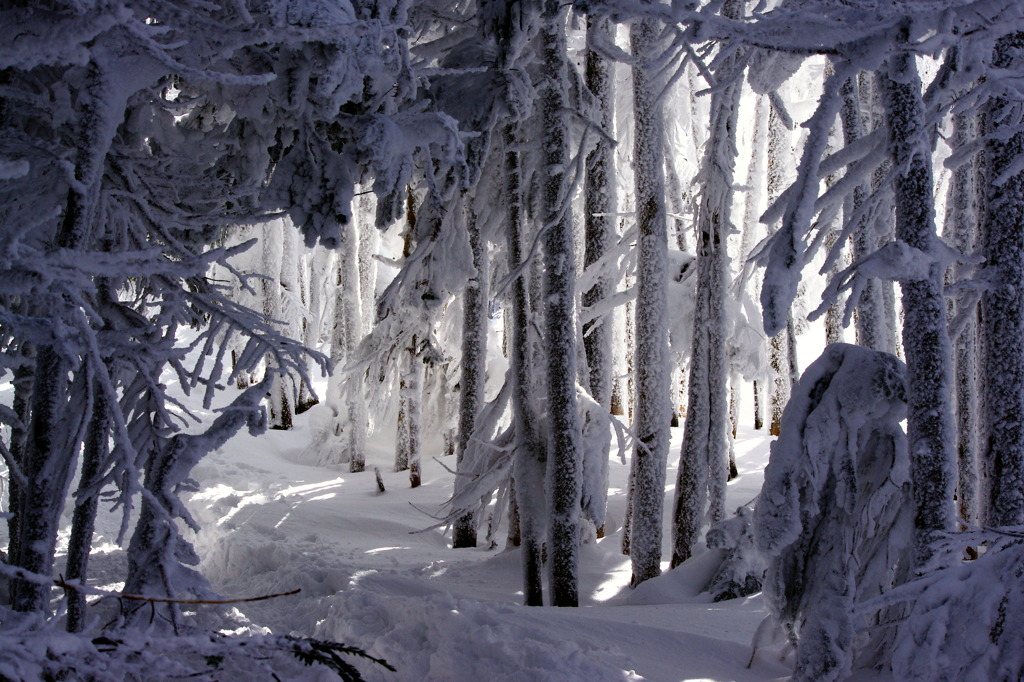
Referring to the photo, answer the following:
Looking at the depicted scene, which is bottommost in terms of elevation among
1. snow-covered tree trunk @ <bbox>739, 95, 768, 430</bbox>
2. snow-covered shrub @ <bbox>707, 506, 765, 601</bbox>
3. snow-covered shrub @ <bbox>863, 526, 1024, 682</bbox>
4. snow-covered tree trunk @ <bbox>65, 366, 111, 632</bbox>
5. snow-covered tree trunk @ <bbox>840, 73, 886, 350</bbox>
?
snow-covered shrub @ <bbox>707, 506, 765, 601</bbox>

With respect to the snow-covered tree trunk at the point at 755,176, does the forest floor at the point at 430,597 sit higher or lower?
lower

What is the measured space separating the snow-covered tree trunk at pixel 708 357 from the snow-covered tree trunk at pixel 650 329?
0.61 meters

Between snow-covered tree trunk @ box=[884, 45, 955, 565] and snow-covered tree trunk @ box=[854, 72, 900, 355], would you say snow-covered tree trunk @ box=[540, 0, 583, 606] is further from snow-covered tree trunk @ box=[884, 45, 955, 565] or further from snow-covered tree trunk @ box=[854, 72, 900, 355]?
snow-covered tree trunk @ box=[884, 45, 955, 565]

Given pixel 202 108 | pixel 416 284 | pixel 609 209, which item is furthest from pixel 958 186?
pixel 202 108

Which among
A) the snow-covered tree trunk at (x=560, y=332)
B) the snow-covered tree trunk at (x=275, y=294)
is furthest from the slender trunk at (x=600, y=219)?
the snow-covered tree trunk at (x=275, y=294)

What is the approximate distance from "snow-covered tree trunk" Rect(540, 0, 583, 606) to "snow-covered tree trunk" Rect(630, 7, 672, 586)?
165cm

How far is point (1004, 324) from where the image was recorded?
17.1 ft

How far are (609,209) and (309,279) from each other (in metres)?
19.6

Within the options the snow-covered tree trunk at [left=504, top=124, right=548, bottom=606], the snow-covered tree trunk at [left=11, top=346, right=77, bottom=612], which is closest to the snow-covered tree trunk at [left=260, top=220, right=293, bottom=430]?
the snow-covered tree trunk at [left=504, top=124, right=548, bottom=606]

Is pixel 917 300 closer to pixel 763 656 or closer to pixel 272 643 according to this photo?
pixel 763 656

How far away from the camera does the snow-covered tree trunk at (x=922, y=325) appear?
154 inches

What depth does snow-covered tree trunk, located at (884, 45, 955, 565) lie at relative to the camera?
3.90 metres

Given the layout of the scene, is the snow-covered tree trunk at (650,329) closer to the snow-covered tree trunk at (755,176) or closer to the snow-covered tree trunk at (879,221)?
the snow-covered tree trunk at (879,221)

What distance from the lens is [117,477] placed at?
3861mm
